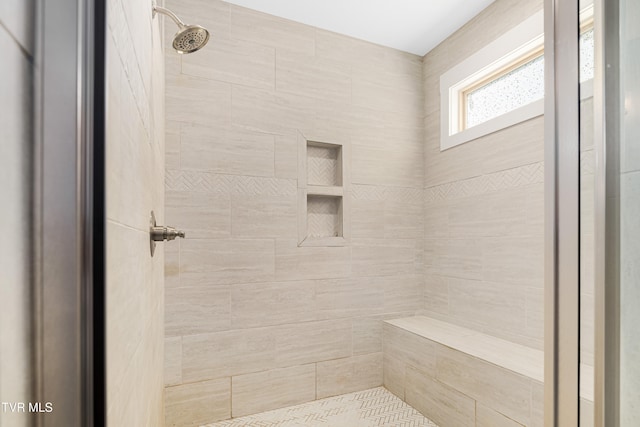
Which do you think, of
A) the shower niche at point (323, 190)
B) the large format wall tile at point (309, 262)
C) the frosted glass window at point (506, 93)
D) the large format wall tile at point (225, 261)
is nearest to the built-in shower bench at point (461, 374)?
the large format wall tile at point (309, 262)

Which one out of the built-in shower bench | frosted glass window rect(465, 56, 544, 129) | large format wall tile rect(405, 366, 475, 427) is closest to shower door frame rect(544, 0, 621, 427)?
the built-in shower bench

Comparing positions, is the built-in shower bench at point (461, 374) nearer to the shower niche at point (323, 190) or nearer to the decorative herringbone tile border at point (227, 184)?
the shower niche at point (323, 190)

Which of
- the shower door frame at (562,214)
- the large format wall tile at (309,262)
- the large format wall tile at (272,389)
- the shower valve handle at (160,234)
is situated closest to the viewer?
the shower door frame at (562,214)

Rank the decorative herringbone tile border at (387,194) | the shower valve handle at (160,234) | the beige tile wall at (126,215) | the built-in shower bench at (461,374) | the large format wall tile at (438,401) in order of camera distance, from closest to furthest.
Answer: the beige tile wall at (126,215) < the shower valve handle at (160,234) < the built-in shower bench at (461,374) < the large format wall tile at (438,401) < the decorative herringbone tile border at (387,194)

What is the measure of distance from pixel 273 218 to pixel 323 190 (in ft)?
1.19

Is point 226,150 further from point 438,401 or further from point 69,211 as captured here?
point 438,401

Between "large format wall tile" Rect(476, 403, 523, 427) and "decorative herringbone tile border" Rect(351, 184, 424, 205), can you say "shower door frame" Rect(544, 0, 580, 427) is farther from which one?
"decorative herringbone tile border" Rect(351, 184, 424, 205)

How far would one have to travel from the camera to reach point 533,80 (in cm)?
183

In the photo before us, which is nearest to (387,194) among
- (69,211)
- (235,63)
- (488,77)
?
(488,77)

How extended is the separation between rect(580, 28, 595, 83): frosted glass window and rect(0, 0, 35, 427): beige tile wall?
79 centimetres

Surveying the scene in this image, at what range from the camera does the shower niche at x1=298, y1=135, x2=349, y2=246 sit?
6.89 feet

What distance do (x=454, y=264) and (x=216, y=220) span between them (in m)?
1.47

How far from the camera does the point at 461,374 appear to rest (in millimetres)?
1696

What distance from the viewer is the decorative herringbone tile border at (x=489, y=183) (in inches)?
68.3
